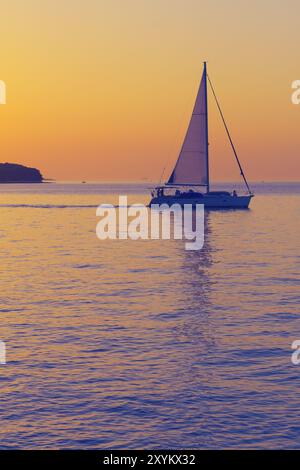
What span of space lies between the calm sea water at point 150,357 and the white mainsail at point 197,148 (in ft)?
154

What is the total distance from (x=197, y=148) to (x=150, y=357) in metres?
67.3

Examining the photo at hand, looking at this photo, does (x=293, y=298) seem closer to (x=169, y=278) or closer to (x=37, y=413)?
(x=169, y=278)

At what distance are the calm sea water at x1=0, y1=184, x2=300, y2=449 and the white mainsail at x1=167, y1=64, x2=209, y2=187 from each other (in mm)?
46858

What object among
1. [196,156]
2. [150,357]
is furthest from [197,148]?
[150,357]

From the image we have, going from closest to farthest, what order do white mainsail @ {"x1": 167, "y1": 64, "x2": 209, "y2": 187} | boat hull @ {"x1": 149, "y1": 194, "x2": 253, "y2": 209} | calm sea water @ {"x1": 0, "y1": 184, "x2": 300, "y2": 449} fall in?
calm sea water @ {"x1": 0, "y1": 184, "x2": 300, "y2": 449}
white mainsail @ {"x1": 167, "y1": 64, "x2": 209, "y2": 187}
boat hull @ {"x1": 149, "y1": 194, "x2": 253, "y2": 209}

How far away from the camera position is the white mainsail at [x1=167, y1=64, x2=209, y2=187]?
81562 mm

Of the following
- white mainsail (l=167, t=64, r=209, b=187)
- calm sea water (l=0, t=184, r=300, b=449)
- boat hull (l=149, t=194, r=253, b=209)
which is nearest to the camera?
calm sea water (l=0, t=184, r=300, b=449)

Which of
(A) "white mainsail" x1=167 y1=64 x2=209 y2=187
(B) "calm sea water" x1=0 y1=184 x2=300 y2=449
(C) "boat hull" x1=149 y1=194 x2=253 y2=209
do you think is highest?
(A) "white mainsail" x1=167 y1=64 x2=209 y2=187

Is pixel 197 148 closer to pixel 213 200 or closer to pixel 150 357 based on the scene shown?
pixel 213 200

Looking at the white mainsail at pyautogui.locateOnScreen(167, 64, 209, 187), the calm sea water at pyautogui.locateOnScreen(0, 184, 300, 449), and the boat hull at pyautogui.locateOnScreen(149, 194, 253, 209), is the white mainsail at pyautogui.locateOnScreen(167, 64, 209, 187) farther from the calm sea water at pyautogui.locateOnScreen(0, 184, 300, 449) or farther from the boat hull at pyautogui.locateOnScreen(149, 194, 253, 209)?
the calm sea water at pyautogui.locateOnScreen(0, 184, 300, 449)

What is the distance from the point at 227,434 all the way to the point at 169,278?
21116 millimetres

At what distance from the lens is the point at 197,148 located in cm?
8200

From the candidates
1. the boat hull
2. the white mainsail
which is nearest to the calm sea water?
the white mainsail

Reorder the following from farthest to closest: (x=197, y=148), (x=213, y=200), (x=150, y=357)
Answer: (x=213, y=200)
(x=197, y=148)
(x=150, y=357)
